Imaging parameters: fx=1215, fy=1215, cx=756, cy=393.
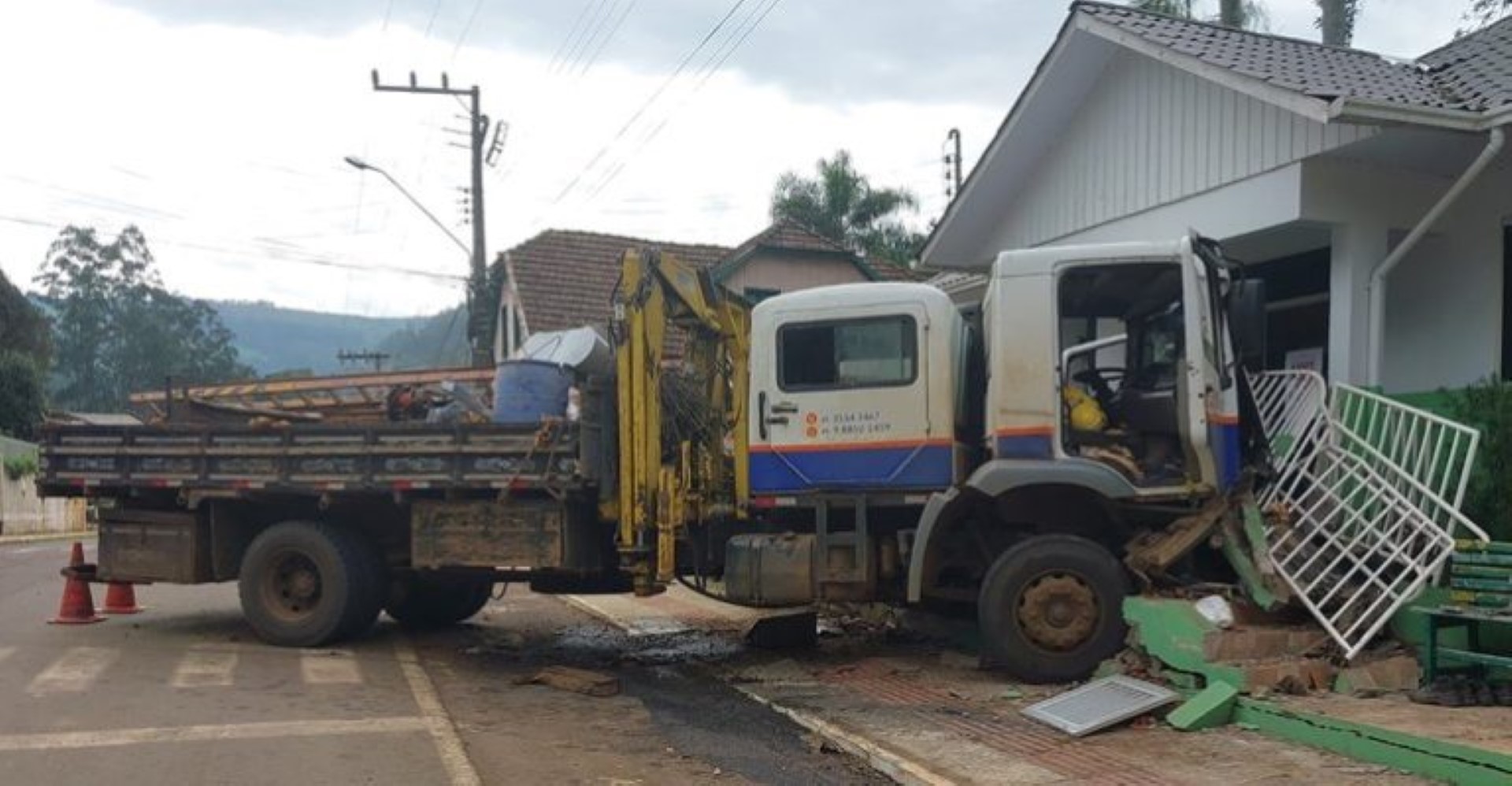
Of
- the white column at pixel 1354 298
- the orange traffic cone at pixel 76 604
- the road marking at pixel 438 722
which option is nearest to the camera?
the road marking at pixel 438 722

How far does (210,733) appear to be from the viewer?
6.84 meters

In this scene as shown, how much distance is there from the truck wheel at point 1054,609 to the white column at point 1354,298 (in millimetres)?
2866

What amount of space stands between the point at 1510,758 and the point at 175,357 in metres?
70.9

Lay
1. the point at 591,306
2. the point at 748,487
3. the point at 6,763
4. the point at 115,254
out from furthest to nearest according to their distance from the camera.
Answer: the point at 115,254 < the point at 591,306 < the point at 748,487 < the point at 6,763

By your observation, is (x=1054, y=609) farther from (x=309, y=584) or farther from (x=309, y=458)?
(x=309, y=584)

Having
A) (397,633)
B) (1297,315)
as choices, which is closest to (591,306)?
(397,633)

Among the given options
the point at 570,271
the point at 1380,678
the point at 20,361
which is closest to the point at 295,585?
the point at 1380,678

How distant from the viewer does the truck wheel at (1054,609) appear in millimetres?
7695

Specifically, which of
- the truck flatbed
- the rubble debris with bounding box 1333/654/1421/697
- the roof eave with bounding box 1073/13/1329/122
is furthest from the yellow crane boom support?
the roof eave with bounding box 1073/13/1329/122

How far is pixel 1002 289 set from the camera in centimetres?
809

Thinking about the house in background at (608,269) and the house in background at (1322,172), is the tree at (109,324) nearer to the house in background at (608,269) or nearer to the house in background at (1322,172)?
the house in background at (608,269)

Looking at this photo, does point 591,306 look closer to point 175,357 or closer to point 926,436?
point 926,436

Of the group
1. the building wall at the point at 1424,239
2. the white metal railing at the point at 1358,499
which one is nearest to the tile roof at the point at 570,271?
the building wall at the point at 1424,239

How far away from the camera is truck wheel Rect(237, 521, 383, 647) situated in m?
9.90
